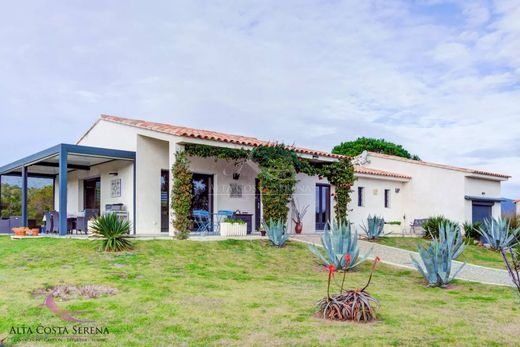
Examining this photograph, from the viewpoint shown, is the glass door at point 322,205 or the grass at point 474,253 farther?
the glass door at point 322,205

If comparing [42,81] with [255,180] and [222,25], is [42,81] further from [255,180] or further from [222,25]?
[255,180]

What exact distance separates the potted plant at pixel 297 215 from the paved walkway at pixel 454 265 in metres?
1.69

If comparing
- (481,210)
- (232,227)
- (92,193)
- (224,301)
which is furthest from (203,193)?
(481,210)

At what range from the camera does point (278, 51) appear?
17.5 metres

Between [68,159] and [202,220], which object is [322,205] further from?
[68,159]

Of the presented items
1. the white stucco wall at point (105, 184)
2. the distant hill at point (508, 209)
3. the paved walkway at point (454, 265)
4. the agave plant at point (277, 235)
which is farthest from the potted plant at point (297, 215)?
the distant hill at point (508, 209)

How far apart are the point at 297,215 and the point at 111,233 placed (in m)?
9.05

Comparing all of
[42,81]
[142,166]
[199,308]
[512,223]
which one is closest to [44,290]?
[199,308]

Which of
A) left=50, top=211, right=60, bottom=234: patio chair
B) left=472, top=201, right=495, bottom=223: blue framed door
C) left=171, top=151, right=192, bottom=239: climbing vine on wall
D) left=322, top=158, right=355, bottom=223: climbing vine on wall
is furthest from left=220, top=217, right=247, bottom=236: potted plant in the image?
left=472, top=201, right=495, bottom=223: blue framed door

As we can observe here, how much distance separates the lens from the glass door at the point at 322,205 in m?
21.5

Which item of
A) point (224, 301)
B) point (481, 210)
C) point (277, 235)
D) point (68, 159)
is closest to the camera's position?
point (224, 301)

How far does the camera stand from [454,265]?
14750 millimetres

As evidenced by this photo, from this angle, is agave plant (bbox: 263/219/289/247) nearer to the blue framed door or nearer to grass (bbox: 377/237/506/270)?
grass (bbox: 377/237/506/270)

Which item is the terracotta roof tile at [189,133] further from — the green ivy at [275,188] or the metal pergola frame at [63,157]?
the metal pergola frame at [63,157]
